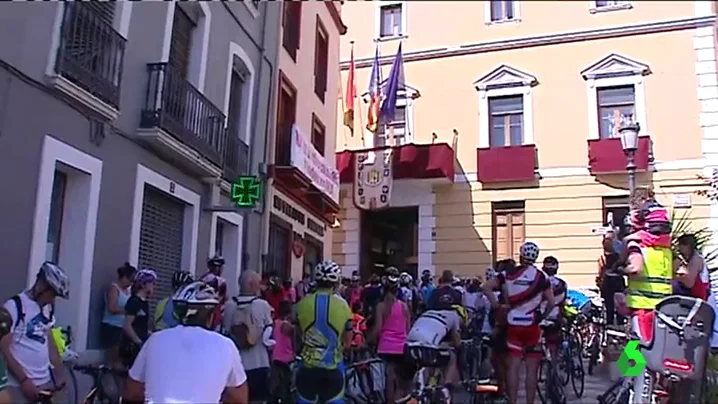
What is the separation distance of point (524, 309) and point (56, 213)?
5308mm

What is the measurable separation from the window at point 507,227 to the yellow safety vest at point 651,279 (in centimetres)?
1335

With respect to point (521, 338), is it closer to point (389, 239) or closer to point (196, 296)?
point (196, 296)

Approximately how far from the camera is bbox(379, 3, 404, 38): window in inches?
879

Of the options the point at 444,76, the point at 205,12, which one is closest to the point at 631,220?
the point at 205,12

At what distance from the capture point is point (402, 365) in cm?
828

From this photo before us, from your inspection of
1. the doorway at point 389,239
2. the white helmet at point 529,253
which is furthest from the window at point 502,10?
the white helmet at point 529,253

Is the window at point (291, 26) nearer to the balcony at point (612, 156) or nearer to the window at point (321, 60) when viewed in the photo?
the window at point (321, 60)

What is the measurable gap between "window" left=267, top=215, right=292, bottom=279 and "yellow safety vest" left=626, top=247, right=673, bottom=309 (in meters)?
9.39

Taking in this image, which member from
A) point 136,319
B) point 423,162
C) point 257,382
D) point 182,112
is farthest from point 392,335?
point 423,162

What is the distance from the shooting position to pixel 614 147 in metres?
18.6

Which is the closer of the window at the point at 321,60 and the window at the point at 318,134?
the window at the point at 318,134

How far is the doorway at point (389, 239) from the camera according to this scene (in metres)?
20.9

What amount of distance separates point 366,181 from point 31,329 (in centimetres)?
1499

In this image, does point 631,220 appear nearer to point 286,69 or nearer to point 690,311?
point 690,311
